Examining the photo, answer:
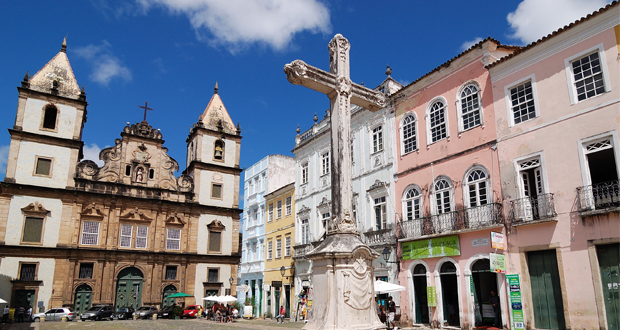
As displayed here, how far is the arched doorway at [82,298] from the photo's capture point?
99.6 ft

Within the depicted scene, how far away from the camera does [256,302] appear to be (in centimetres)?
3475

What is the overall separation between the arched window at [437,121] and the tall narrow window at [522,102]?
3.21 metres

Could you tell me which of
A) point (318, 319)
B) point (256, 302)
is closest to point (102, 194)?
point (256, 302)

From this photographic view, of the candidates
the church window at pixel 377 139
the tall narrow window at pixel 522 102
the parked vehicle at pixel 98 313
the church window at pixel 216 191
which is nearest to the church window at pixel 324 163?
the church window at pixel 377 139

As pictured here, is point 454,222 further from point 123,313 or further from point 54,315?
point 54,315

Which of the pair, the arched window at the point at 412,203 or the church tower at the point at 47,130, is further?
the church tower at the point at 47,130

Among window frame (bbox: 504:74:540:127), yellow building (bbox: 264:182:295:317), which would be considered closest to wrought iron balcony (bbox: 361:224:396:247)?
window frame (bbox: 504:74:540:127)

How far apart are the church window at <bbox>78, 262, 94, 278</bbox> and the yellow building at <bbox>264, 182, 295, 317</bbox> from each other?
11.9m

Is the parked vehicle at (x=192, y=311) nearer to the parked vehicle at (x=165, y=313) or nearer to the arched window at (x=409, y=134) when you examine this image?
the parked vehicle at (x=165, y=313)

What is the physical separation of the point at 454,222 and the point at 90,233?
24886mm

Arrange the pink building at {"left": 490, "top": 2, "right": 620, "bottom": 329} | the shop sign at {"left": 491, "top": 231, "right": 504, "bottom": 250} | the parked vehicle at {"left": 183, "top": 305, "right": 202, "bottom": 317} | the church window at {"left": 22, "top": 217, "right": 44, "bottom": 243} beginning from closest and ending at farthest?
the pink building at {"left": 490, "top": 2, "right": 620, "bottom": 329}, the shop sign at {"left": 491, "top": 231, "right": 504, "bottom": 250}, the church window at {"left": 22, "top": 217, "right": 44, "bottom": 243}, the parked vehicle at {"left": 183, "top": 305, "right": 202, "bottom": 317}

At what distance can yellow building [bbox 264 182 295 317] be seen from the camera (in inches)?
1201

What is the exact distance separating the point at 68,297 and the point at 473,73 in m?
27.5

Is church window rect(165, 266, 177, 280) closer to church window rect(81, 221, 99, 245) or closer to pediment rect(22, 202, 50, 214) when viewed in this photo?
church window rect(81, 221, 99, 245)
